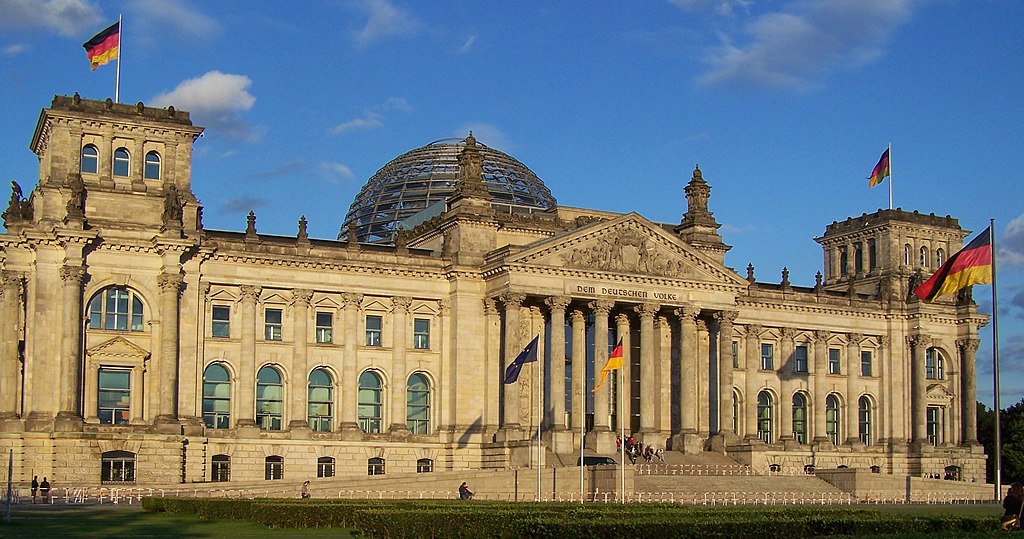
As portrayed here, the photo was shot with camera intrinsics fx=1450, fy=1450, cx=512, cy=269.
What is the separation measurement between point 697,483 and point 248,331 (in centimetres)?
2695

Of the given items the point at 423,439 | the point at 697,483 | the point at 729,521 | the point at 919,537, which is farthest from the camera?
the point at 423,439

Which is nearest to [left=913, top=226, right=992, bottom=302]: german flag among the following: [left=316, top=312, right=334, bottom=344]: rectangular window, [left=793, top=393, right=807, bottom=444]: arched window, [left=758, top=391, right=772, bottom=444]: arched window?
[left=316, top=312, right=334, bottom=344]: rectangular window

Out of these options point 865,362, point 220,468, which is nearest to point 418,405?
point 220,468

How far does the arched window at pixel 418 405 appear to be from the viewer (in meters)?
88.2

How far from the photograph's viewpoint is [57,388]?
76.1m

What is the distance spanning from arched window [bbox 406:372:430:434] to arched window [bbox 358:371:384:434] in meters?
1.78

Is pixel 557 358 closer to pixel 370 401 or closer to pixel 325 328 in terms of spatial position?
pixel 370 401

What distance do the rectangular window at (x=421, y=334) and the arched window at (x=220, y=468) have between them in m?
13.8

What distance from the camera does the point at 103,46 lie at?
79.6m

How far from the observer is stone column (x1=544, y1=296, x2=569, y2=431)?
8706cm

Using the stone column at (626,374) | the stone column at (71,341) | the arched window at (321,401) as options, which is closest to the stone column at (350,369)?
the arched window at (321,401)

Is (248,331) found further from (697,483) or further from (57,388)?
(697,483)

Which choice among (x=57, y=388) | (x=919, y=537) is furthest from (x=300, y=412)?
(x=919, y=537)

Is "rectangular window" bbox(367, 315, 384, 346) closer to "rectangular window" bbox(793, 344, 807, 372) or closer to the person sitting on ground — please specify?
"rectangular window" bbox(793, 344, 807, 372)
